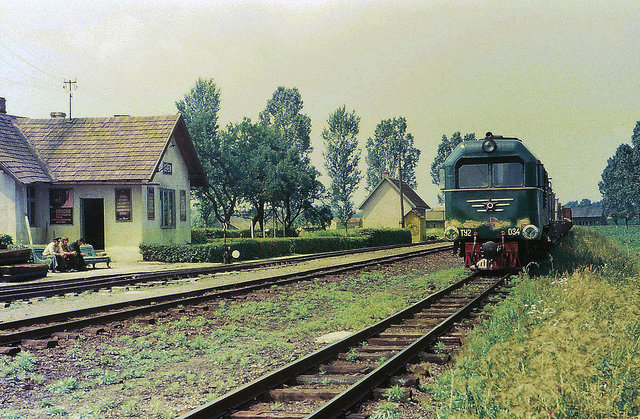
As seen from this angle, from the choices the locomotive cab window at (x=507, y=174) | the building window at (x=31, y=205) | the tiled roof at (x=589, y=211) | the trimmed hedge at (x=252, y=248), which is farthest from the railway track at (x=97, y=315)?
the tiled roof at (x=589, y=211)

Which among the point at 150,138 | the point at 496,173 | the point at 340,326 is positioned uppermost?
the point at 150,138

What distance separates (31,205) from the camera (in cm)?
2750

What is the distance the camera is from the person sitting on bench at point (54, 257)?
21.7 m

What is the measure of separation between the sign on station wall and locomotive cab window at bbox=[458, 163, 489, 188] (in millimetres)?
17918

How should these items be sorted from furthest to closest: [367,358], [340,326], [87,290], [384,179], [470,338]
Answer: [384,179], [87,290], [340,326], [470,338], [367,358]

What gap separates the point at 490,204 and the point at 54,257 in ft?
47.5

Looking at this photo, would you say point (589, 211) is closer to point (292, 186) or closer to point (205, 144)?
point (292, 186)

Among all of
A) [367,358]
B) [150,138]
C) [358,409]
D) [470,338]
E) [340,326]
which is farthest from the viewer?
[150,138]

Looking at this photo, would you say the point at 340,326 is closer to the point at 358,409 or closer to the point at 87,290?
the point at 358,409

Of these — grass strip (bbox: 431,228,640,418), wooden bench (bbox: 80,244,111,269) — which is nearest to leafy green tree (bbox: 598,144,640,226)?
wooden bench (bbox: 80,244,111,269)

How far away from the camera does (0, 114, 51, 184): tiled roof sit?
26.4 m

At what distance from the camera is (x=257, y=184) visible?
4584 cm

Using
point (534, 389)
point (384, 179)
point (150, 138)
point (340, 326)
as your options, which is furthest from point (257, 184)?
point (534, 389)

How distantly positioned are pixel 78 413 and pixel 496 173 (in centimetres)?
1314
